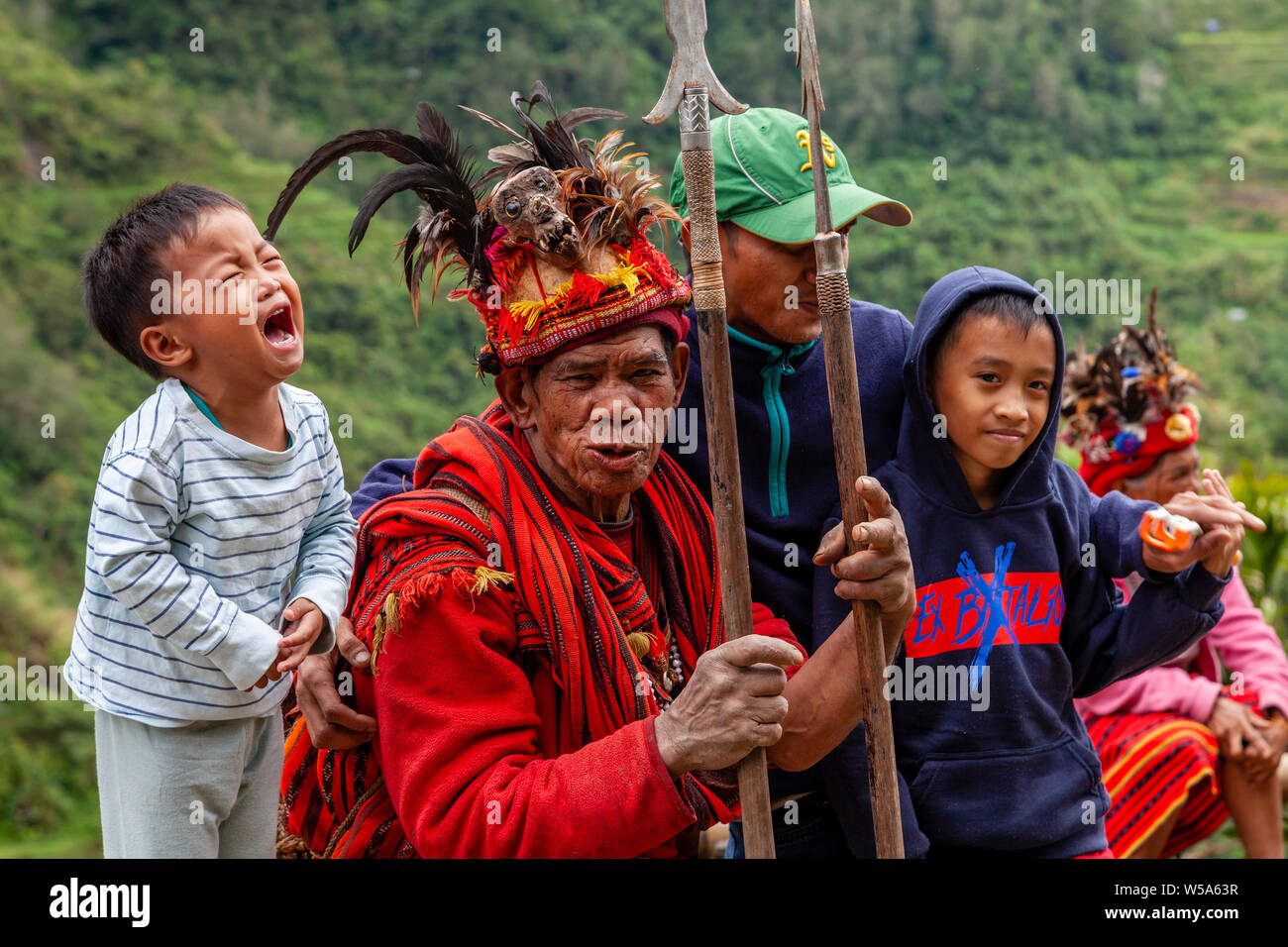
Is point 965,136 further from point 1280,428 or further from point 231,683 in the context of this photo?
point 231,683

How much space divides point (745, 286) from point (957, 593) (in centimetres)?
86

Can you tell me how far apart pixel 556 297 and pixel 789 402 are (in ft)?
2.51

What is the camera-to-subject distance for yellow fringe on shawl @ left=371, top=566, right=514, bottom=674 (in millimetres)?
2305

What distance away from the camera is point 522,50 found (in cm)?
1343

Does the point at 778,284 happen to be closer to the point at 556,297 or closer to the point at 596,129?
the point at 556,297

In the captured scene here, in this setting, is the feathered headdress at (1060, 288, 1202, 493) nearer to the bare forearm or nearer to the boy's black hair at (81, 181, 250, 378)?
the bare forearm

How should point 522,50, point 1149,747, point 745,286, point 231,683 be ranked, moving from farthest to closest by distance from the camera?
point 522,50
point 1149,747
point 745,286
point 231,683

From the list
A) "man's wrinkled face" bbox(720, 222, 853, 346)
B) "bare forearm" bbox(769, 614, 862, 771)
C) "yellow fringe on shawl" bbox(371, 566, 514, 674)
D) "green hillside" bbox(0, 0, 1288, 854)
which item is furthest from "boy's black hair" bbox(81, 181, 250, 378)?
"green hillside" bbox(0, 0, 1288, 854)

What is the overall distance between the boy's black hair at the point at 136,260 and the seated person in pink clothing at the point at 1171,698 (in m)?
3.30

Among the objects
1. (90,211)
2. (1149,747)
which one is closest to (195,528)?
(1149,747)

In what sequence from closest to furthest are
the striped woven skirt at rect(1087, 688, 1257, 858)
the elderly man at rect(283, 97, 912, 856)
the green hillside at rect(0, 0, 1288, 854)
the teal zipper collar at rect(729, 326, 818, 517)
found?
1. the elderly man at rect(283, 97, 912, 856)
2. the teal zipper collar at rect(729, 326, 818, 517)
3. the striped woven skirt at rect(1087, 688, 1257, 858)
4. the green hillside at rect(0, 0, 1288, 854)

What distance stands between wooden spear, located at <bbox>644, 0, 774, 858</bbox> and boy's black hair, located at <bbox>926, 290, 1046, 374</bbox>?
827 mm

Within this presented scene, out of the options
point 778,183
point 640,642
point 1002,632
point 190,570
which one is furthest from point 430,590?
point 1002,632

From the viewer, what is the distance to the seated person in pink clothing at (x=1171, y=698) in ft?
14.1
